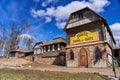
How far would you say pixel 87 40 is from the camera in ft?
85.8

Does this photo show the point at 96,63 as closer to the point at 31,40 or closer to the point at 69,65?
the point at 69,65

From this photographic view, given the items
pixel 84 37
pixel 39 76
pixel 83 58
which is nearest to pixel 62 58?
pixel 83 58

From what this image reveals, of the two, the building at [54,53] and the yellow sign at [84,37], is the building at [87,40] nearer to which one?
the yellow sign at [84,37]

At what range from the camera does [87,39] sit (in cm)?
2614

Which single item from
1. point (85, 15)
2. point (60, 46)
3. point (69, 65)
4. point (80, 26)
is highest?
point (85, 15)

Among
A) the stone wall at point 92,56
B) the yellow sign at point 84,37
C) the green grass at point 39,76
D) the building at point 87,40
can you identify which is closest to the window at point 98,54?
the building at point 87,40

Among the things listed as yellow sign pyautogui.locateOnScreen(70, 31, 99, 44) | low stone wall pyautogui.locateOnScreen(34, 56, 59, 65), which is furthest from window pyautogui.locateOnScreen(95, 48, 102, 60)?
low stone wall pyautogui.locateOnScreen(34, 56, 59, 65)

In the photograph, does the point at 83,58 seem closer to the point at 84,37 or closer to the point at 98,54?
the point at 98,54

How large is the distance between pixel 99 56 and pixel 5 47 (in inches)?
1779

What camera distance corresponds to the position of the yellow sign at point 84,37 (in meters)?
25.3

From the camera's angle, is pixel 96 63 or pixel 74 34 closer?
pixel 96 63

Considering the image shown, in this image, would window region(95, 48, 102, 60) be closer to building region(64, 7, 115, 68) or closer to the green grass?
building region(64, 7, 115, 68)

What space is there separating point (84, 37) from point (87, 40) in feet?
2.86

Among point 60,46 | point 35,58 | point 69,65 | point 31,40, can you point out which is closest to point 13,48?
point 31,40
